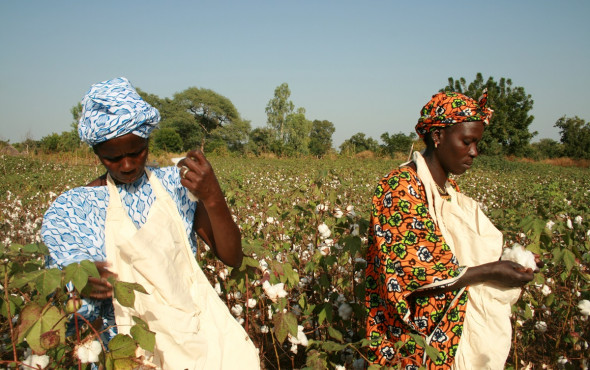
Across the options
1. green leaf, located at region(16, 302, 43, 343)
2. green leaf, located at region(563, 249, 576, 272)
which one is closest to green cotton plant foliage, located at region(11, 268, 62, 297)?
green leaf, located at region(16, 302, 43, 343)

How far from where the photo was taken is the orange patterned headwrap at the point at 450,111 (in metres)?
1.67

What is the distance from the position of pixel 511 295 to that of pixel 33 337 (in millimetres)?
1470

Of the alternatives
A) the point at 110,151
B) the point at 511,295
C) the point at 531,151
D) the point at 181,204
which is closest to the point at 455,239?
the point at 511,295

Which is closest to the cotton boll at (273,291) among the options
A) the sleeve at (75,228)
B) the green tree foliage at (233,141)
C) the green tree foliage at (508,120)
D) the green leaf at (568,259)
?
the sleeve at (75,228)

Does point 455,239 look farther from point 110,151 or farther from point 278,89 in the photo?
point 278,89

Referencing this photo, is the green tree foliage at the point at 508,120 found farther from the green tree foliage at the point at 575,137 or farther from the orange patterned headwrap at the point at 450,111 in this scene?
the orange patterned headwrap at the point at 450,111

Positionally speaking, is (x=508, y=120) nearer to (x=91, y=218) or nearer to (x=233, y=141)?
(x=233, y=141)

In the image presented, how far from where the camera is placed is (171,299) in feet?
3.67

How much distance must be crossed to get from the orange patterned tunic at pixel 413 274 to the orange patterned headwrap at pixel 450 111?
0.88 feet

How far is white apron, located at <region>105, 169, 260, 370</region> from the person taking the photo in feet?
3.62

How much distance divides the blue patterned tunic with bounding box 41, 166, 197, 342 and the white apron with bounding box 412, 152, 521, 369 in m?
1.00

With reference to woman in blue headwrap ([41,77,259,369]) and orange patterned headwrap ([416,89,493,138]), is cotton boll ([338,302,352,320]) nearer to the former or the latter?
woman in blue headwrap ([41,77,259,369])

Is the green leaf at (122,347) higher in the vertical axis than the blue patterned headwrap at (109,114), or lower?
lower

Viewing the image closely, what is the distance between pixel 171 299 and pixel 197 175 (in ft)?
1.25
